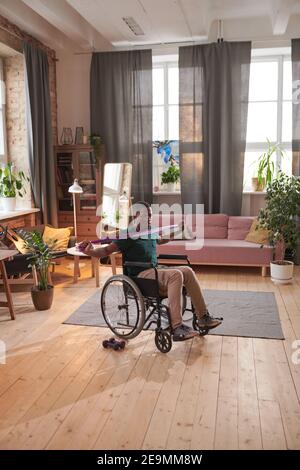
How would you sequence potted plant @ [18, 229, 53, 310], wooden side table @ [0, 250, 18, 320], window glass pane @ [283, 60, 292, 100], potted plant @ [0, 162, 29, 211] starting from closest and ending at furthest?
1. wooden side table @ [0, 250, 18, 320]
2. potted plant @ [18, 229, 53, 310]
3. potted plant @ [0, 162, 29, 211]
4. window glass pane @ [283, 60, 292, 100]

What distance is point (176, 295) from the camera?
2.98m

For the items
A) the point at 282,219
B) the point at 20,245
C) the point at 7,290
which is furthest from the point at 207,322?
the point at 20,245

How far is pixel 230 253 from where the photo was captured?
518 cm

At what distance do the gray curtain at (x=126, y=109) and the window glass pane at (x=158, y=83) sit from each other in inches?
12.8

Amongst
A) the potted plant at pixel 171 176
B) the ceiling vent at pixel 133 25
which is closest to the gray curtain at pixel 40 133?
the ceiling vent at pixel 133 25

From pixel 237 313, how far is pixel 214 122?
2.90 m

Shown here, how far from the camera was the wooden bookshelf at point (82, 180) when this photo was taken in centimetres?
598

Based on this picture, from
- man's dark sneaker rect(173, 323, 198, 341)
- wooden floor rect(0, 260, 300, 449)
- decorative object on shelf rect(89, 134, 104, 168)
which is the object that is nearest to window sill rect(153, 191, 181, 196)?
decorative object on shelf rect(89, 134, 104, 168)

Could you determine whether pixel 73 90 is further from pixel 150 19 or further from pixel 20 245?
pixel 20 245

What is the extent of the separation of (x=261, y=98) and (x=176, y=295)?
158 inches

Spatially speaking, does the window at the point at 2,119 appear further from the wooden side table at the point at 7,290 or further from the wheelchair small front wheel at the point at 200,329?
the wheelchair small front wheel at the point at 200,329

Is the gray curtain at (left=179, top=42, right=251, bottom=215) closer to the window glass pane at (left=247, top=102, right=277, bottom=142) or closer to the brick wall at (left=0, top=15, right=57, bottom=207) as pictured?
the window glass pane at (left=247, top=102, right=277, bottom=142)

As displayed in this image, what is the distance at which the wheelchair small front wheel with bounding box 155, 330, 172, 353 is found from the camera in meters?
3.00

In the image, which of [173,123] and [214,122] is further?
[173,123]
